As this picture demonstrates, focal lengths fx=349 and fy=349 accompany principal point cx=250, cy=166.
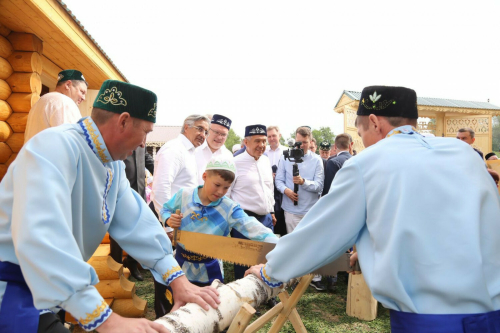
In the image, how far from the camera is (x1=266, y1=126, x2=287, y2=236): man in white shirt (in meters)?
6.49

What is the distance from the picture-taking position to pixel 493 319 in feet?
5.26

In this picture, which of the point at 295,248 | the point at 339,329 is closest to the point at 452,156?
the point at 295,248

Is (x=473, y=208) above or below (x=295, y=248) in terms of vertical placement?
above

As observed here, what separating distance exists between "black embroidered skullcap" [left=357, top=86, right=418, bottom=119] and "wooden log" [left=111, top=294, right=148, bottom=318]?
3624 millimetres

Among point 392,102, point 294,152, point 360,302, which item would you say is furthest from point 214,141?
point 392,102

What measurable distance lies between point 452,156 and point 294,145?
421 cm

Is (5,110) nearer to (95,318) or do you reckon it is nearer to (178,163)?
(178,163)

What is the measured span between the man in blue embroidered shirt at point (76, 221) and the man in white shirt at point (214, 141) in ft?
10.1

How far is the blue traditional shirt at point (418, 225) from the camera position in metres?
1.58

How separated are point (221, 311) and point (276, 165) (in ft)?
18.3

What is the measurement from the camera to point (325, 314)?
15.4 ft

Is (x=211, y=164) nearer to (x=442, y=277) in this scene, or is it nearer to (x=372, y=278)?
(x=372, y=278)

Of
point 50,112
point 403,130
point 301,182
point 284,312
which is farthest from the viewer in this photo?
point 301,182

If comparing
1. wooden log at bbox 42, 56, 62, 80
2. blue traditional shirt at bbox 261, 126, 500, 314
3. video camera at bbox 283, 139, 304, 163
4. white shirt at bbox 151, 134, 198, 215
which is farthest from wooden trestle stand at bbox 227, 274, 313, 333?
wooden log at bbox 42, 56, 62, 80
